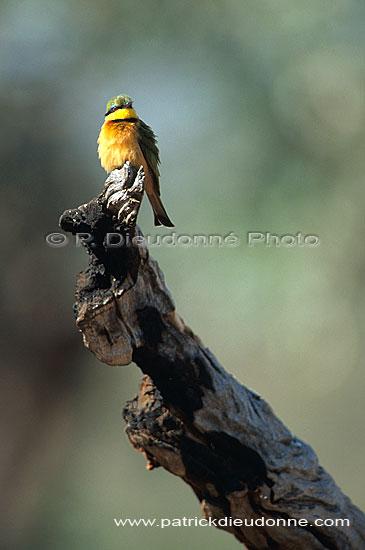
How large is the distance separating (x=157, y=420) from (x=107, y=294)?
527 mm

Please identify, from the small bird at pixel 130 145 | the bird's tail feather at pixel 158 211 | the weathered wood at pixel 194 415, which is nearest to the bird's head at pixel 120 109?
the small bird at pixel 130 145

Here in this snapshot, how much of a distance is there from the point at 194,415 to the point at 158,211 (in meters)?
1.01

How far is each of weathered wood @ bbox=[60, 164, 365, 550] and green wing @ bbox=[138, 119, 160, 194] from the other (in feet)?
2.16

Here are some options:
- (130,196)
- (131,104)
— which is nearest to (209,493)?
(130,196)

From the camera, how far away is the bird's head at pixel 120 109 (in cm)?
238

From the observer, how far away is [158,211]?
246 centimetres

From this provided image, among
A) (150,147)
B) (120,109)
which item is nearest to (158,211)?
(150,147)

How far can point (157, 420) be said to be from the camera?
1916 millimetres

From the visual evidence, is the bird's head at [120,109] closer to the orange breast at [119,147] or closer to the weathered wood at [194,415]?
the orange breast at [119,147]

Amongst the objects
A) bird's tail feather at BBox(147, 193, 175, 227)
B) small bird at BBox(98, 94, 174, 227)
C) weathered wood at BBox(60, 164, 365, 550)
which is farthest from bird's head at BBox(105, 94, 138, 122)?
weathered wood at BBox(60, 164, 365, 550)

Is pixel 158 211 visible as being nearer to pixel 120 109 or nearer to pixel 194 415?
pixel 120 109

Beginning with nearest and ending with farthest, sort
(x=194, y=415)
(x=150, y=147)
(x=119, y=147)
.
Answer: (x=194, y=415) → (x=119, y=147) → (x=150, y=147)

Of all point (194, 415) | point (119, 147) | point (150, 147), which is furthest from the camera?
point (150, 147)

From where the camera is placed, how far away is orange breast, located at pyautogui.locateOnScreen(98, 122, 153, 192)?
2.25 m
